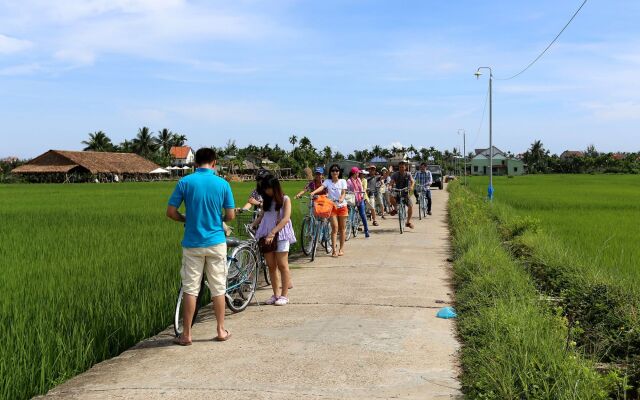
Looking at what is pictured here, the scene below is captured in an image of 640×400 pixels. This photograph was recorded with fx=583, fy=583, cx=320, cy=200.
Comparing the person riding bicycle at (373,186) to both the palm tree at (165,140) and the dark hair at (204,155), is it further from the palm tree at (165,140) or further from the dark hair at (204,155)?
the palm tree at (165,140)

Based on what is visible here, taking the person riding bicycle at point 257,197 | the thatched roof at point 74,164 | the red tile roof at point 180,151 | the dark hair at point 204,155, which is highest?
the red tile roof at point 180,151

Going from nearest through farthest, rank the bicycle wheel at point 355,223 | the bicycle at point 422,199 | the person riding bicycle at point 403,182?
the bicycle wheel at point 355,223, the person riding bicycle at point 403,182, the bicycle at point 422,199

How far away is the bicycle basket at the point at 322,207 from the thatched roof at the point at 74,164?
71254 millimetres

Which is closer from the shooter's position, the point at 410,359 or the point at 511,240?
the point at 410,359

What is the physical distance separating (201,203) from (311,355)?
5.42 ft

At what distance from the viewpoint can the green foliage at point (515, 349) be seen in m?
3.66

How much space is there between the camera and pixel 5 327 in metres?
4.92

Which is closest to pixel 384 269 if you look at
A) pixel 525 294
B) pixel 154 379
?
pixel 525 294

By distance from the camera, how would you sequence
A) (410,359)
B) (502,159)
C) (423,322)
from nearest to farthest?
(410,359), (423,322), (502,159)

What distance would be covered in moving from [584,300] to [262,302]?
12.4ft

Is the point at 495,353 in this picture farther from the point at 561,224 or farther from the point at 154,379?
the point at 561,224

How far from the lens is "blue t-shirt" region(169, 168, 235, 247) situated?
17.2ft

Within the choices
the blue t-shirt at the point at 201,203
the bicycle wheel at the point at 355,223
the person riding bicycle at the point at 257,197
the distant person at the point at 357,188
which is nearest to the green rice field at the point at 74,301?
the blue t-shirt at the point at 201,203

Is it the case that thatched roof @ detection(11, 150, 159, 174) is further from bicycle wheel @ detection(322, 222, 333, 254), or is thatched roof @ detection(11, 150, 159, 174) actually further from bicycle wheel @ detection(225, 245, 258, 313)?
bicycle wheel @ detection(225, 245, 258, 313)
